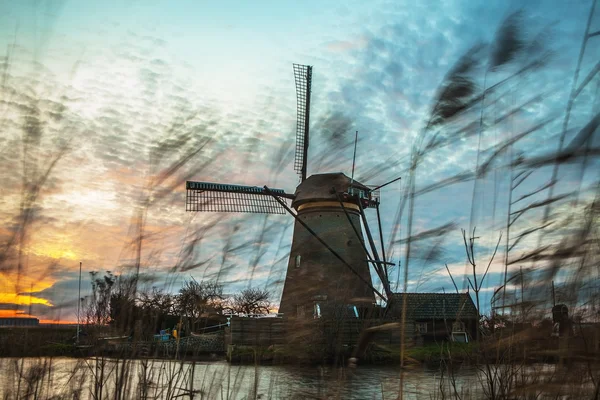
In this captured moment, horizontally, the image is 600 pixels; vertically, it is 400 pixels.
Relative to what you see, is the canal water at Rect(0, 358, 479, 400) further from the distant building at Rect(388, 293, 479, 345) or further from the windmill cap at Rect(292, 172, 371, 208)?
the windmill cap at Rect(292, 172, 371, 208)

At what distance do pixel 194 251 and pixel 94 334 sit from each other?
719 mm

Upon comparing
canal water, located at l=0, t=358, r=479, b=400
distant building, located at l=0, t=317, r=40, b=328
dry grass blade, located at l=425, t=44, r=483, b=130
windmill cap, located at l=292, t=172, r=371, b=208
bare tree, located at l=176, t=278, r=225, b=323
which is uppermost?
windmill cap, located at l=292, t=172, r=371, b=208

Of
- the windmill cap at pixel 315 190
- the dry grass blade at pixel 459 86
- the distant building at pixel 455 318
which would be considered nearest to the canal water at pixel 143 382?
the distant building at pixel 455 318

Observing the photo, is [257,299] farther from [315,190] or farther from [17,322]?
[315,190]

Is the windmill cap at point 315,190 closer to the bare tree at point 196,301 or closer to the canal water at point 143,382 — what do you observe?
the bare tree at point 196,301

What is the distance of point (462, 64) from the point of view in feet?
6.10

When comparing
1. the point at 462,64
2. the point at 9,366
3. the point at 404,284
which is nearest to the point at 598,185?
the point at 462,64

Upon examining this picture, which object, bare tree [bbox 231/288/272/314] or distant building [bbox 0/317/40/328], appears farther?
bare tree [bbox 231/288/272/314]

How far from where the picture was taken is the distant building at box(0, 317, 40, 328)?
3.09 m

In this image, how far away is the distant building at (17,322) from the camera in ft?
10.1

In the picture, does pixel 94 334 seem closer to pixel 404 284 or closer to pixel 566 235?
pixel 404 284

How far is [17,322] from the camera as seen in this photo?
3.10 m

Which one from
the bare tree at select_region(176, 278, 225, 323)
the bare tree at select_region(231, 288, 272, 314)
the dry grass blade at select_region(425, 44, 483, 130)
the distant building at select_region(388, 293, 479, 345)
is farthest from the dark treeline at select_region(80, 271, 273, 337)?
the dry grass blade at select_region(425, 44, 483, 130)

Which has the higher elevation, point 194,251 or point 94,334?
point 194,251
